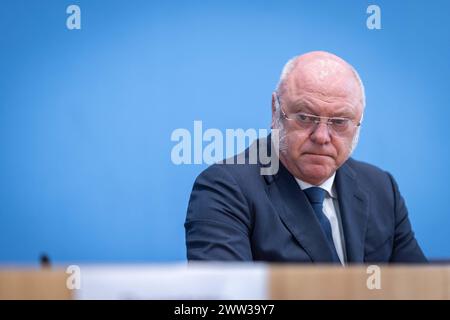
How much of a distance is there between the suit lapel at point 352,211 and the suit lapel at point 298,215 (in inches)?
3.5

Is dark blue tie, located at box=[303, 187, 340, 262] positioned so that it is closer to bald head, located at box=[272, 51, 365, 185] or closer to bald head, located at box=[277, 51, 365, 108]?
bald head, located at box=[272, 51, 365, 185]

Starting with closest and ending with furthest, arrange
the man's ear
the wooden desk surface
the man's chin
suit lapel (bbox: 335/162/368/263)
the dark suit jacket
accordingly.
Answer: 1. the wooden desk surface
2. the dark suit jacket
3. suit lapel (bbox: 335/162/368/263)
4. the man's chin
5. the man's ear

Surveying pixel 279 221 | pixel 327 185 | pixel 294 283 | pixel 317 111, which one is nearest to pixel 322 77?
pixel 317 111

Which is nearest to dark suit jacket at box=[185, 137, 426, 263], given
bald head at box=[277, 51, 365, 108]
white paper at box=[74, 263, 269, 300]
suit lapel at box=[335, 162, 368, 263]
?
suit lapel at box=[335, 162, 368, 263]

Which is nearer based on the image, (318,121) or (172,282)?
(172,282)

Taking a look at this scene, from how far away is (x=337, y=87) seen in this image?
1.76m

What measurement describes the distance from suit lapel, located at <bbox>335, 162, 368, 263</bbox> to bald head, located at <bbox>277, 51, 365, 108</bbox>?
23cm

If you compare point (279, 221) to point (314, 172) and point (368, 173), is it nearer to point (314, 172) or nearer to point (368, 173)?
point (314, 172)

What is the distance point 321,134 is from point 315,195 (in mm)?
182

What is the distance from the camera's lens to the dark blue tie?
1674 millimetres

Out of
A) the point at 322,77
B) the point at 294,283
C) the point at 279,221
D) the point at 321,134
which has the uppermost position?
the point at 322,77

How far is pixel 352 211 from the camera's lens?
1.76 m

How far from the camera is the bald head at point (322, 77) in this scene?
1.76 meters

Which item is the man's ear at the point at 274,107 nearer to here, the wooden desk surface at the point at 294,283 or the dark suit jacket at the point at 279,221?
the dark suit jacket at the point at 279,221
